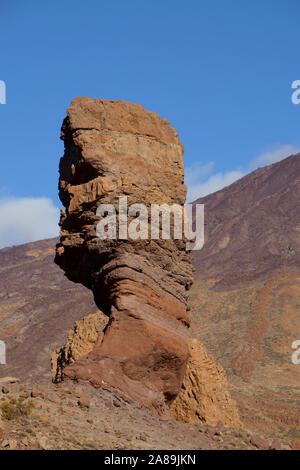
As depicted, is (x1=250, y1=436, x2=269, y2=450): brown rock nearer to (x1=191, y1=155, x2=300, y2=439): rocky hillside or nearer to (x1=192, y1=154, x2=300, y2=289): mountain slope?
(x1=191, y1=155, x2=300, y2=439): rocky hillside

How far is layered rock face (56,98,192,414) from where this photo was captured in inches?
381

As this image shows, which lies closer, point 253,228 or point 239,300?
point 239,300

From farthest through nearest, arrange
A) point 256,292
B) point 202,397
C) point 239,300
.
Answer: point 256,292 < point 239,300 < point 202,397

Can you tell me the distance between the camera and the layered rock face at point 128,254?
31.8ft

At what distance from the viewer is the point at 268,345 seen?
38594mm

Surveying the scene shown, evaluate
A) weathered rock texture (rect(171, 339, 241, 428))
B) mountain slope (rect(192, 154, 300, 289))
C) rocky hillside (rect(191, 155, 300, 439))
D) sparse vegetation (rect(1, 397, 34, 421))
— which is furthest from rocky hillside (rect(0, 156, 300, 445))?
sparse vegetation (rect(1, 397, 34, 421))

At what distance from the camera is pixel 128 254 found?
34.9 ft

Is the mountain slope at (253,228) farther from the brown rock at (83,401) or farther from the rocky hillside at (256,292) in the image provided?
the brown rock at (83,401)

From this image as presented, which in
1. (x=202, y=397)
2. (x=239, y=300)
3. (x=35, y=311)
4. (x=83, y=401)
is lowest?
(x=202, y=397)

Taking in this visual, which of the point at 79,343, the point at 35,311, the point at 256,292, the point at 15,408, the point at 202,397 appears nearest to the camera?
the point at 15,408

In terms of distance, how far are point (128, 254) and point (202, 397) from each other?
3525 mm

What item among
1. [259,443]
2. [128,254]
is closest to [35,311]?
[128,254]

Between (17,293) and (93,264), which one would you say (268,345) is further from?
(17,293)

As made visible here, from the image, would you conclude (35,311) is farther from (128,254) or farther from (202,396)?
(128,254)
